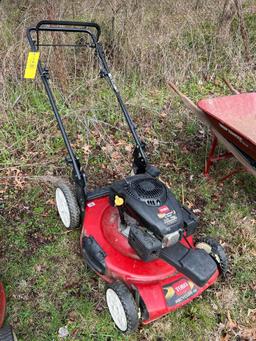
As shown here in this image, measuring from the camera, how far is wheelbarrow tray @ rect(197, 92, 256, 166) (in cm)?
280

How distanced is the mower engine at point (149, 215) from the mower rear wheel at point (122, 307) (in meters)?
0.24

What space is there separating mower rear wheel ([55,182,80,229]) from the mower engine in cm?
43

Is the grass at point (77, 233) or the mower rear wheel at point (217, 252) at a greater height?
the mower rear wheel at point (217, 252)

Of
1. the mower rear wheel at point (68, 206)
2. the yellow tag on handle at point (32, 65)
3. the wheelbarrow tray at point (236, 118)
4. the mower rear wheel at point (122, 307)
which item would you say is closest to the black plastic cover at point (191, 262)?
the mower rear wheel at point (122, 307)

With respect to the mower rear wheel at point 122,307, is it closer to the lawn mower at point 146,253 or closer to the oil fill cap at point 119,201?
the lawn mower at point 146,253

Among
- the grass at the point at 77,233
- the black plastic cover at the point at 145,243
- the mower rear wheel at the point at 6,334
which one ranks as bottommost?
the grass at the point at 77,233

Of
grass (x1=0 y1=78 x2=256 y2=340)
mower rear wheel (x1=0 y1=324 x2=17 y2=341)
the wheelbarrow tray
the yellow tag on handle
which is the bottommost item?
grass (x1=0 y1=78 x2=256 y2=340)

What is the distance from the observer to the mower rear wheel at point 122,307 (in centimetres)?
212

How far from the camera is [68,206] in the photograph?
2.69 metres

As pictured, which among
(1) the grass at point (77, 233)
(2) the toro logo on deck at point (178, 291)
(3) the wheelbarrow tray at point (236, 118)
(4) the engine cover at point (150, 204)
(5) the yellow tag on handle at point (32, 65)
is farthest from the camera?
(3) the wheelbarrow tray at point (236, 118)

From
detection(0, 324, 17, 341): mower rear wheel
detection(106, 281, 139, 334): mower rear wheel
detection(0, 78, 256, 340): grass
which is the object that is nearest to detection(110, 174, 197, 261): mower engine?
detection(106, 281, 139, 334): mower rear wheel

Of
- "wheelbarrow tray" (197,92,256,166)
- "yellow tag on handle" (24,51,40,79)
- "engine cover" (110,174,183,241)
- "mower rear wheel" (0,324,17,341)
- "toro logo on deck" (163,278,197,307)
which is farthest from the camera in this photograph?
"wheelbarrow tray" (197,92,256,166)

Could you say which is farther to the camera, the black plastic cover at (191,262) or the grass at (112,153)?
the grass at (112,153)

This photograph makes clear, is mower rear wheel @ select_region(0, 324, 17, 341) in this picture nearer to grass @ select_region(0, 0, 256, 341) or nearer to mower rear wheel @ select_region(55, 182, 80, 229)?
grass @ select_region(0, 0, 256, 341)
